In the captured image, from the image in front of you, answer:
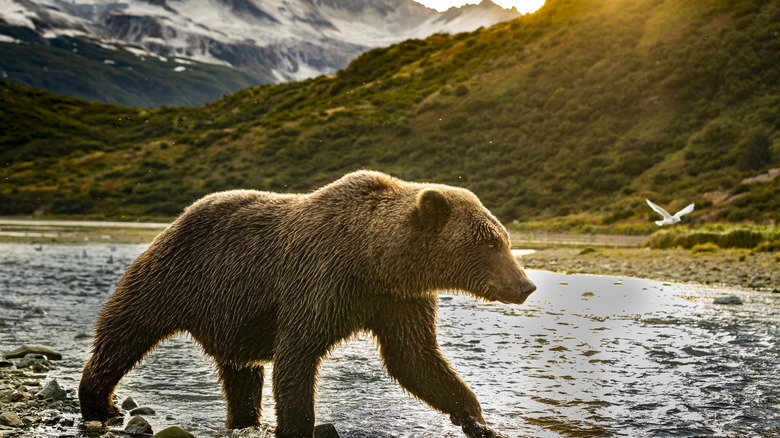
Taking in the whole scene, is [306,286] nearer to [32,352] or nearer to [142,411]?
[142,411]

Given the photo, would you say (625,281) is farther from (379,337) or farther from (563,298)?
(379,337)

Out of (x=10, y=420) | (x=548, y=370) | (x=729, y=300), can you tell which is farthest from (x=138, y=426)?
(x=729, y=300)

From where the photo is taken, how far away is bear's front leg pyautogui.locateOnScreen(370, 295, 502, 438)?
5617mm

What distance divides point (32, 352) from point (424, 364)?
5371mm

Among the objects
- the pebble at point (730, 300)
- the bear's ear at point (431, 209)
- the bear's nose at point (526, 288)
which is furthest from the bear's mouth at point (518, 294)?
the pebble at point (730, 300)

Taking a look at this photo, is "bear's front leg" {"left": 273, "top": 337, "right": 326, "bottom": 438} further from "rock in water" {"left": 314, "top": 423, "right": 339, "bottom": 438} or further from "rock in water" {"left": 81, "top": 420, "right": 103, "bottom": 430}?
"rock in water" {"left": 81, "top": 420, "right": 103, "bottom": 430}

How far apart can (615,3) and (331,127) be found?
3245 cm

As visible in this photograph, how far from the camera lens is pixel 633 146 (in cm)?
5506

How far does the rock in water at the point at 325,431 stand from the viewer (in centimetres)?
568

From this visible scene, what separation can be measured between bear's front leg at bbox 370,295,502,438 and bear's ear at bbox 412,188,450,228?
68cm

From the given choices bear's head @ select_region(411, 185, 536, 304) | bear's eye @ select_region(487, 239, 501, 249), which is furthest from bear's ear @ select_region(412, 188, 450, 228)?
bear's eye @ select_region(487, 239, 501, 249)

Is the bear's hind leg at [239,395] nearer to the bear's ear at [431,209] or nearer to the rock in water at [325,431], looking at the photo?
the rock in water at [325,431]

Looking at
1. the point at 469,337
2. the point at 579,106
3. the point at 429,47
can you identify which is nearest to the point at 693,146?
the point at 579,106

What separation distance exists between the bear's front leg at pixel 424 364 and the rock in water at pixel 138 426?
2.02 metres
